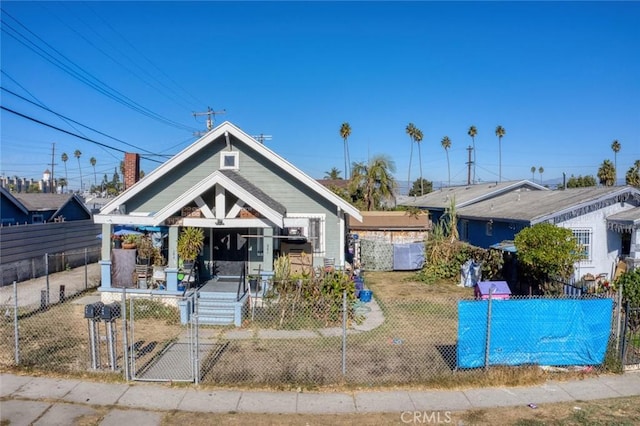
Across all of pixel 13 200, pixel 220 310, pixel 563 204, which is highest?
pixel 13 200

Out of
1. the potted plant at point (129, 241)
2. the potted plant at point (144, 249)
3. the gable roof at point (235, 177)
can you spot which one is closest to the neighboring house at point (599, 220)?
the gable roof at point (235, 177)

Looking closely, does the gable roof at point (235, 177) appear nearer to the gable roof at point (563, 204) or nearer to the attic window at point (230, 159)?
the attic window at point (230, 159)

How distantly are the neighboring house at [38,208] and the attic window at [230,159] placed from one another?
16.3m

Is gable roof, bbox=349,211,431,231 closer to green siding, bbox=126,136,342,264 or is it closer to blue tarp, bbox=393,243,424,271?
blue tarp, bbox=393,243,424,271

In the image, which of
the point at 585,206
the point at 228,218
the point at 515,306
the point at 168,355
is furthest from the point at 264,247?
the point at 585,206

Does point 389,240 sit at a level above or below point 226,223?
below

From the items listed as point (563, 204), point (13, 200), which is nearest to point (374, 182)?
point (563, 204)

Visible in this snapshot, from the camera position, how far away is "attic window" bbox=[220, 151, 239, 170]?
17.0 meters

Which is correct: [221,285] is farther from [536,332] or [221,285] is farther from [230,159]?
[536,332]

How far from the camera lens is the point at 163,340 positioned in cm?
1124

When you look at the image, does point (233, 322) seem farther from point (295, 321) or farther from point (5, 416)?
point (5, 416)

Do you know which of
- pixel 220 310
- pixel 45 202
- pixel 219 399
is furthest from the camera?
pixel 45 202

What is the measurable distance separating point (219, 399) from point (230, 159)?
417 inches

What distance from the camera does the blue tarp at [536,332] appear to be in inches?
355
